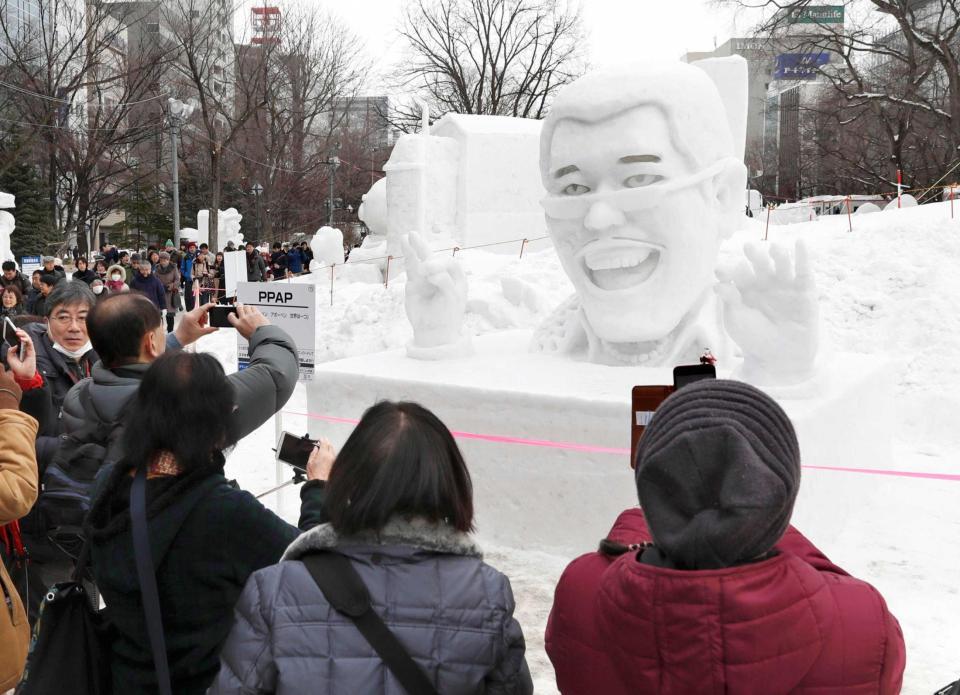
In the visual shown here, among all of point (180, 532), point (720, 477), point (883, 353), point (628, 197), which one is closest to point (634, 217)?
point (628, 197)

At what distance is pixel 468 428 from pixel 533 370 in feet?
2.25

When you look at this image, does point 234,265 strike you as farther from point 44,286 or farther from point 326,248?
point 326,248

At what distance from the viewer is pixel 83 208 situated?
2577 centimetres

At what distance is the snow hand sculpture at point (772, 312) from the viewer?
500 cm

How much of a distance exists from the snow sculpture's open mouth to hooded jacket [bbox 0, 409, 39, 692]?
12.8 feet

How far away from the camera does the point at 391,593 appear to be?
5.75 ft

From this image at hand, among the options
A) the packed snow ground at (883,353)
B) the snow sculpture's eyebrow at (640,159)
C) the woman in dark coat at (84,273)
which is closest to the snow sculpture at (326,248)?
the packed snow ground at (883,353)

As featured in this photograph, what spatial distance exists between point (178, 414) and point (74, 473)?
126 centimetres

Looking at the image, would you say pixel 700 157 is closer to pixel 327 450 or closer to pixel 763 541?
pixel 327 450

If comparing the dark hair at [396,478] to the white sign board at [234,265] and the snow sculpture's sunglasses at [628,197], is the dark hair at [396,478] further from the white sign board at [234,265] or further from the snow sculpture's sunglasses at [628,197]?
the white sign board at [234,265]

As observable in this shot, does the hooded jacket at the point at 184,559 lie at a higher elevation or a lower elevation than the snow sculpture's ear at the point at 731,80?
lower

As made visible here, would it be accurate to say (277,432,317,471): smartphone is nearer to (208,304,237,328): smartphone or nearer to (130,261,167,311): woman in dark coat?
(208,304,237,328): smartphone

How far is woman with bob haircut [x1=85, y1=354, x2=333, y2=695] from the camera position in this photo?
2.09 m

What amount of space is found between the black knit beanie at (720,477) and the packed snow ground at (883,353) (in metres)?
2.49
